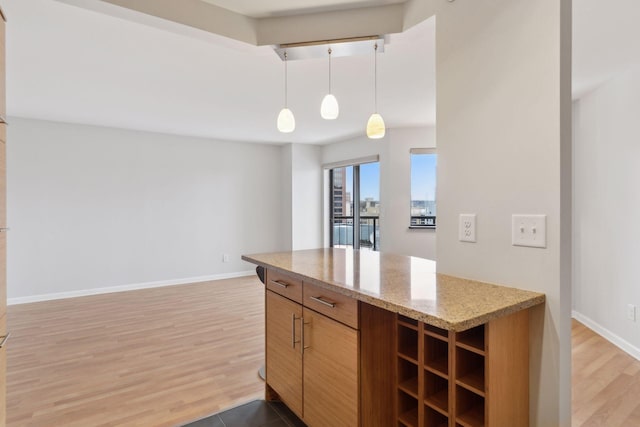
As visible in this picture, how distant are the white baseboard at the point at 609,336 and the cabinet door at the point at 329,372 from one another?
2.76 m

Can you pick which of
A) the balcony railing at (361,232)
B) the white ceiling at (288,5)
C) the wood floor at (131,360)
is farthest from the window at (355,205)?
the white ceiling at (288,5)

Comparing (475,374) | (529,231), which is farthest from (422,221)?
(475,374)

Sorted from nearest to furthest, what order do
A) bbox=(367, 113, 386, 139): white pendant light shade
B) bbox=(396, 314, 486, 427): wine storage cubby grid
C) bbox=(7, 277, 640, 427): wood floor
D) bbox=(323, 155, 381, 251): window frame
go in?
bbox=(396, 314, 486, 427): wine storage cubby grid < bbox=(7, 277, 640, 427): wood floor < bbox=(367, 113, 386, 139): white pendant light shade < bbox=(323, 155, 381, 251): window frame

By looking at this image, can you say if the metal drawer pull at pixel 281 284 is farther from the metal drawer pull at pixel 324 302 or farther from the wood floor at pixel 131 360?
the wood floor at pixel 131 360

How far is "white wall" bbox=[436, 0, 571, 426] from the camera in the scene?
119 cm

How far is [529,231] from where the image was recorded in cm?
128

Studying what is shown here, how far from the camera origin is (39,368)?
2572 millimetres

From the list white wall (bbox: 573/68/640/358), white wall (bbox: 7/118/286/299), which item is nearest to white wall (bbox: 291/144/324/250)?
white wall (bbox: 7/118/286/299)

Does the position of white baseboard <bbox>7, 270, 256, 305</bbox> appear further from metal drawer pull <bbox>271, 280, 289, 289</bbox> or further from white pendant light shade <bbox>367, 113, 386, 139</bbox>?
white pendant light shade <bbox>367, 113, 386, 139</bbox>

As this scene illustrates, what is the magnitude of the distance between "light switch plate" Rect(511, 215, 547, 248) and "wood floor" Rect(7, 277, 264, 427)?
1.81 m

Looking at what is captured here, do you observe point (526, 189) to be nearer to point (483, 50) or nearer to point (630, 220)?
point (483, 50)

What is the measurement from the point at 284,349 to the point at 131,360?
5.29 feet

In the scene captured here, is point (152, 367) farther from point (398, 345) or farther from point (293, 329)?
point (398, 345)

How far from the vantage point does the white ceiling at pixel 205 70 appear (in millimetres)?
2049
